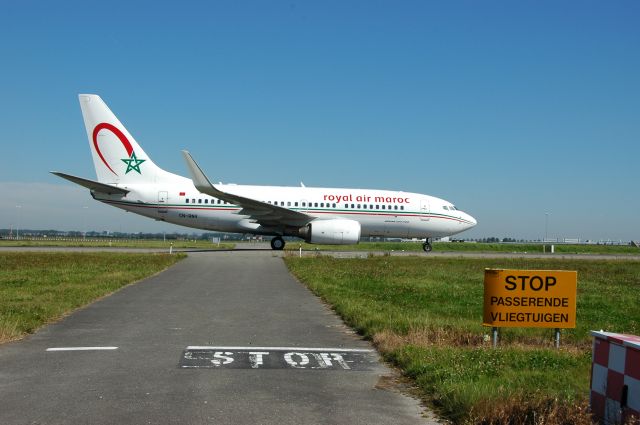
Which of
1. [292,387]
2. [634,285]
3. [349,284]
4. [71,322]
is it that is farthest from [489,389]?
[634,285]

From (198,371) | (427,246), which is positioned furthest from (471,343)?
(427,246)

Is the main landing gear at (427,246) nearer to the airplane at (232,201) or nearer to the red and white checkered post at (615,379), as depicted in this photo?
the airplane at (232,201)

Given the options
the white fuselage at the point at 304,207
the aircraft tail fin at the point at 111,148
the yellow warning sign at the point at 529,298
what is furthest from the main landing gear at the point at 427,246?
the yellow warning sign at the point at 529,298

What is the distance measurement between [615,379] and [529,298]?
13.8 ft

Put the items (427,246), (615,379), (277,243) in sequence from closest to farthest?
(615,379) < (277,243) < (427,246)

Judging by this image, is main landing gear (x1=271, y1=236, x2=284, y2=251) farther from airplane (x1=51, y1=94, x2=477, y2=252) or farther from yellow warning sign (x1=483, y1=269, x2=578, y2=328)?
yellow warning sign (x1=483, y1=269, x2=578, y2=328)

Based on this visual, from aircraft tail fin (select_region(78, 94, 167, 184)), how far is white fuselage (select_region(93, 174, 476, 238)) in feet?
2.71

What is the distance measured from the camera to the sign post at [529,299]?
951cm

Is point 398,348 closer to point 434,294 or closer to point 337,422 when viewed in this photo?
point 337,422

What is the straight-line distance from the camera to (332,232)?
37.3 m

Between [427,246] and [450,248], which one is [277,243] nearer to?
[427,246]

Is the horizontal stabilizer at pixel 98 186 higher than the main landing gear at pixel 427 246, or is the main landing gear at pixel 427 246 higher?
the horizontal stabilizer at pixel 98 186

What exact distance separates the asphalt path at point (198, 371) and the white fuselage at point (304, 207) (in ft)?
78.7

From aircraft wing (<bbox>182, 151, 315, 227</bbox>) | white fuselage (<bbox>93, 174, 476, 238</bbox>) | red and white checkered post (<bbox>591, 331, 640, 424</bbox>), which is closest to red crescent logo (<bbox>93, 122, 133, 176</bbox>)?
white fuselage (<bbox>93, 174, 476, 238</bbox>)
